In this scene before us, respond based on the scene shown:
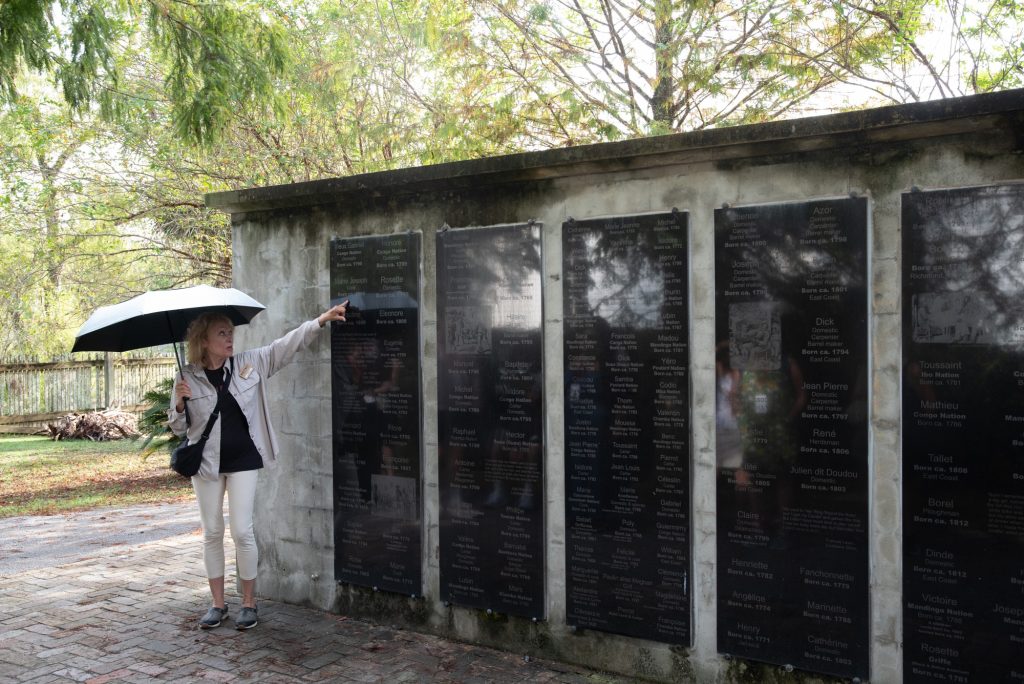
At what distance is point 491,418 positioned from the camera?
5.27 m

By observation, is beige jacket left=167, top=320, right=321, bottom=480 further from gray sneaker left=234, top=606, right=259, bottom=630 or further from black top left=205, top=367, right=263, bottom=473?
gray sneaker left=234, top=606, right=259, bottom=630

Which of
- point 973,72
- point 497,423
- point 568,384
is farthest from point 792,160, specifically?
point 973,72

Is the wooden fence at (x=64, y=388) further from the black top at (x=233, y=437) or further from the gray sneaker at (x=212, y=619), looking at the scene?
the black top at (x=233, y=437)

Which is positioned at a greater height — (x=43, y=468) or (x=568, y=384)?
(x=568, y=384)

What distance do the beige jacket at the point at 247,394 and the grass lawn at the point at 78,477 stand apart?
23.0ft

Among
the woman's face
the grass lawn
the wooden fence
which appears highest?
the woman's face

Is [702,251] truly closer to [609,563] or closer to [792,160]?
[792,160]

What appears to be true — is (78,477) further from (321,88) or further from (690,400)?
(690,400)

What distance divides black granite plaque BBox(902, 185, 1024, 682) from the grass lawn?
10849 mm

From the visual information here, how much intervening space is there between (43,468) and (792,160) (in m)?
14.5

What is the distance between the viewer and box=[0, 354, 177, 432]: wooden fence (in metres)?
19.7

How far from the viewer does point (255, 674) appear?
194 inches

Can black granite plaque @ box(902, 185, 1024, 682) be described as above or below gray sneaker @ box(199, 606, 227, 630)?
above

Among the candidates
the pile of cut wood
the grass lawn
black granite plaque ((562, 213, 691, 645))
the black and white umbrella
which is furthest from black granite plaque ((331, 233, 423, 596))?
the pile of cut wood
